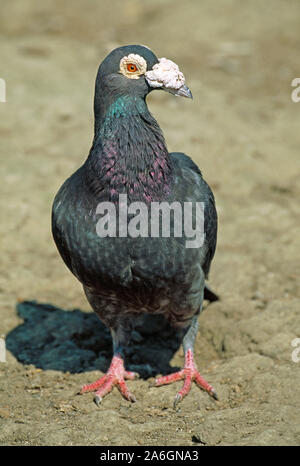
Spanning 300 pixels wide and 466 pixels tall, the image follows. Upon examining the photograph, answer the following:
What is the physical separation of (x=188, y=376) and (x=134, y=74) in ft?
7.64

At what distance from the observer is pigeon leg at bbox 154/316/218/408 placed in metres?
4.68

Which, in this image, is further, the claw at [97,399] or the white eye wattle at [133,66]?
the claw at [97,399]

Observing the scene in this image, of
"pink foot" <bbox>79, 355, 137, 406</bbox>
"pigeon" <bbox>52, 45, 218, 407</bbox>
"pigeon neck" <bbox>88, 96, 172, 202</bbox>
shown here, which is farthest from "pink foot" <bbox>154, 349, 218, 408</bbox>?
"pigeon neck" <bbox>88, 96, 172, 202</bbox>

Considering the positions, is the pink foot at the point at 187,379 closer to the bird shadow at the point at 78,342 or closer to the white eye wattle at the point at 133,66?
the bird shadow at the point at 78,342

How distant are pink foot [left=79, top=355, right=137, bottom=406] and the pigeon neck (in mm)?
1547

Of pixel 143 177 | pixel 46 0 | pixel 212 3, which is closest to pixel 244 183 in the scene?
pixel 143 177

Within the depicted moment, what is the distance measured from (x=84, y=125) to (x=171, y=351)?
4246 millimetres

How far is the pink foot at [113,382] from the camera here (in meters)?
4.70

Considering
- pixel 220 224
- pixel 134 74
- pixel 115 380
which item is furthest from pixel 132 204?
pixel 220 224

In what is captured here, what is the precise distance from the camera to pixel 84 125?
28.6ft

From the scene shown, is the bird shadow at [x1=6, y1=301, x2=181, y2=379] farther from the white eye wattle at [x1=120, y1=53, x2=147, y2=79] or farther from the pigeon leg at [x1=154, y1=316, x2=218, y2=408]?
the white eye wattle at [x1=120, y1=53, x2=147, y2=79]

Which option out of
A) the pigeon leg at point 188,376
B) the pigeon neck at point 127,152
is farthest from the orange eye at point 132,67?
the pigeon leg at point 188,376

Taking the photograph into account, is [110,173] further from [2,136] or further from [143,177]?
[2,136]

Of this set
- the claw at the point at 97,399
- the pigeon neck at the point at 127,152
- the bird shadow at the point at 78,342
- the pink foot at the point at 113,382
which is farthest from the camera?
the bird shadow at the point at 78,342
